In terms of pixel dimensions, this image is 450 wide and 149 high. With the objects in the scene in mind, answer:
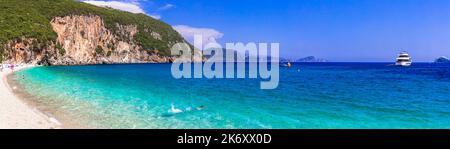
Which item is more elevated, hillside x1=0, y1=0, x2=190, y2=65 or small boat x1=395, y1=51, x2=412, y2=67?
hillside x1=0, y1=0, x2=190, y2=65

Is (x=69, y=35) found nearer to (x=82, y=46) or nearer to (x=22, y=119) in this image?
(x=82, y=46)

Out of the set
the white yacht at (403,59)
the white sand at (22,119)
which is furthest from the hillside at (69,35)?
the white yacht at (403,59)

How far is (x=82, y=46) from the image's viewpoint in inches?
4995

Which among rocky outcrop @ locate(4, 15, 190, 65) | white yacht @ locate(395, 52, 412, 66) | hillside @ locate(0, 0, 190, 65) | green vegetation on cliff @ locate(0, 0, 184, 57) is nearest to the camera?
green vegetation on cliff @ locate(0, 0, 184, 57)

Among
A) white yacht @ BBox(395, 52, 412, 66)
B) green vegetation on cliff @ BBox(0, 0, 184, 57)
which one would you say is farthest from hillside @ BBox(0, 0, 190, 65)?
white yacht @ BBox(395, 52, 412, 66)

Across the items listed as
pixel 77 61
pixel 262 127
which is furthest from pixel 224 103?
pixel 77 61

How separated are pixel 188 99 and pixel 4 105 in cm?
1184

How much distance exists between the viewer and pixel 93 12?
13675 centimetres

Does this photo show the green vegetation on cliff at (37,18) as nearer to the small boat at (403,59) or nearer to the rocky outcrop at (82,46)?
the rocky outcrop at (82,46)

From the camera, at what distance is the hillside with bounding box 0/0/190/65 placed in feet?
313

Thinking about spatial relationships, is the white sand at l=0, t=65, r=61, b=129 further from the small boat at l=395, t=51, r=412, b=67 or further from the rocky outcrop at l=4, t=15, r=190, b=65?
the small boat at l=395, t=51, r=412, b=67

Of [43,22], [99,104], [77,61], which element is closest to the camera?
[99,104]

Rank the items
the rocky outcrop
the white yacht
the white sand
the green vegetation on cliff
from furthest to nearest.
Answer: the white yacht
the rocky outcrop
the green vegetation on cliff
the white sand
